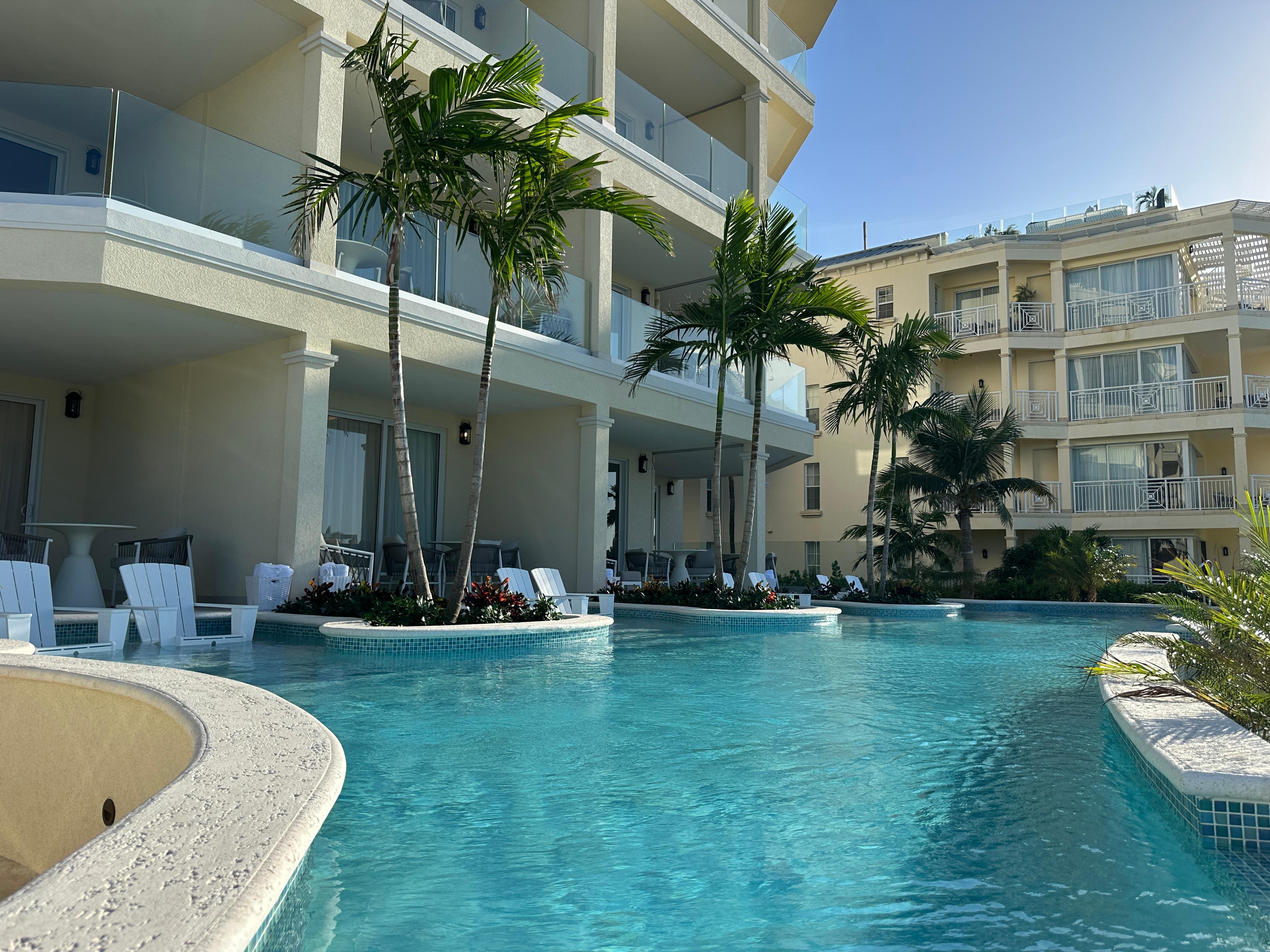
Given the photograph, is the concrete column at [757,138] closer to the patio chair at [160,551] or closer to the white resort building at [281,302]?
the white resort building at [281,302]

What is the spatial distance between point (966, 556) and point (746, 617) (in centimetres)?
1104

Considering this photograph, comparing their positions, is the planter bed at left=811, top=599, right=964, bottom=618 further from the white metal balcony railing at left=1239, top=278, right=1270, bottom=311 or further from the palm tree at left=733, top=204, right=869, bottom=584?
the white metal balcony railing at left=1239, top=278, right=1270, bottom=311

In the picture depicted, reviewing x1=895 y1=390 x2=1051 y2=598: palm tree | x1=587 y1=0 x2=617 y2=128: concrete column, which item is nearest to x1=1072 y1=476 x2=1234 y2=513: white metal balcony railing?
x1=895 y1=390 x2=1051 y2=598: palm tree

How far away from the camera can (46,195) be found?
7.96 m

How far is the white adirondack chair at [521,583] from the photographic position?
1017 cm

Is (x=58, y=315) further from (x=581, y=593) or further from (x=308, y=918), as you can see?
(x=308, y=918)

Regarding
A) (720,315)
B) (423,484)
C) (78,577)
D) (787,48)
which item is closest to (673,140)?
(720,315)

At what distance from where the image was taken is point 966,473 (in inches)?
808

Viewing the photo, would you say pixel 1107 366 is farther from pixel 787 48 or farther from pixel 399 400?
pixel 399 400

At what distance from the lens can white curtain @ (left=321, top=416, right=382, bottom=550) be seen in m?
12.5

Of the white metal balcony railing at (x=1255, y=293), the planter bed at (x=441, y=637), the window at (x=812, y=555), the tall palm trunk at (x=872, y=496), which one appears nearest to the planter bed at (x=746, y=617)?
the planter bed at (x=441, y=637)

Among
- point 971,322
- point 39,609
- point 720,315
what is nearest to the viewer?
point 39,609

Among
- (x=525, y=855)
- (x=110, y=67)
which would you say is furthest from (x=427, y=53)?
(x=525, y=855)

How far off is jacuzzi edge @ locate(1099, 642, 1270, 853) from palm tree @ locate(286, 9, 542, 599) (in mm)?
6098
